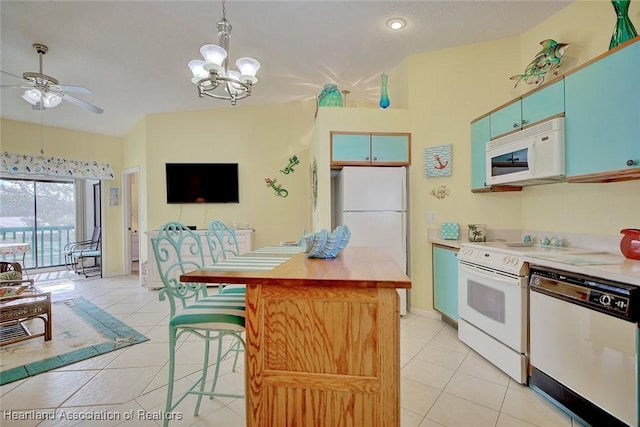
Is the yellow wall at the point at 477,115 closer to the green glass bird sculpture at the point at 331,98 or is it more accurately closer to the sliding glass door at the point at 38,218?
the green glass bird sculpture at the point at 331,98

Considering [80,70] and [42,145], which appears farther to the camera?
[42,145]

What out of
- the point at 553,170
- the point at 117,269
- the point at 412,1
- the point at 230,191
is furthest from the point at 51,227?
the point at 553,170

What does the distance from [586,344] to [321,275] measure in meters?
1.49

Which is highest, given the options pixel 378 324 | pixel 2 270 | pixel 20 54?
pixel 20 54

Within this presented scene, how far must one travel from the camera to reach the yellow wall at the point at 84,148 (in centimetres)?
474

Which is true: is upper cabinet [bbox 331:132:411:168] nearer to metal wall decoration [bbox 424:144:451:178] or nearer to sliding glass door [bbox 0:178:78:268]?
metal wall decoration [bbox 424:144:451:178]

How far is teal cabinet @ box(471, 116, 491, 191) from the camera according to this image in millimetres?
2807

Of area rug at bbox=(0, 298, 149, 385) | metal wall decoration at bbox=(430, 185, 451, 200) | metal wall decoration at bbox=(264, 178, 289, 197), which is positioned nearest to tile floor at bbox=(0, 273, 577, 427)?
area rug at bbox=(0, 298, 149, 385)

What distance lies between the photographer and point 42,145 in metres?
4.98

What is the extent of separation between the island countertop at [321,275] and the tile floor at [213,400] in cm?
98

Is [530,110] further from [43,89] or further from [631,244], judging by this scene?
[43,89]

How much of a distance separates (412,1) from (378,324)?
2.60m

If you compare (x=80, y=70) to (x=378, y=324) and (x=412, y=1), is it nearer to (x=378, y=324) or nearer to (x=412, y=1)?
(x=412, y=1)

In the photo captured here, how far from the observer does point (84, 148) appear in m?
5.38
